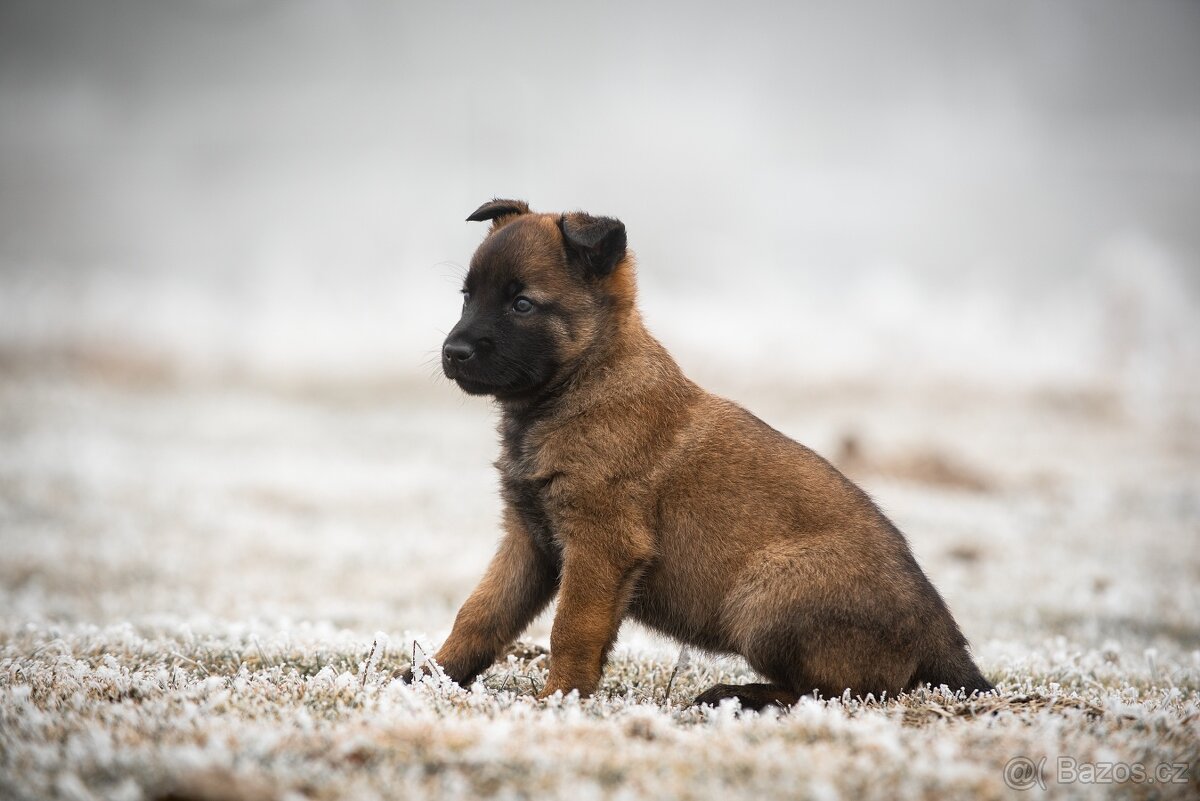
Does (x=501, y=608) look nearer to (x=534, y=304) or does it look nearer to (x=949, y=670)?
(x=534, y=304)

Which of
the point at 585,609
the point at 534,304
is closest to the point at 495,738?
the point at 585,609

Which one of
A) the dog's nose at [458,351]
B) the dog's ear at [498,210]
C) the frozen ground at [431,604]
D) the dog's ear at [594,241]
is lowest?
the frozen ground at [431,604]

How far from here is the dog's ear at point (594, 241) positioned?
652 centimetres

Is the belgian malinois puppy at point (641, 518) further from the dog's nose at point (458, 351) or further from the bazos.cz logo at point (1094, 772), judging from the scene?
the bazos.cz logo at point (1094, 772)

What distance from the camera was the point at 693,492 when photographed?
6410mm

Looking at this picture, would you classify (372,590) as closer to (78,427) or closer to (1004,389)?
(78,427)

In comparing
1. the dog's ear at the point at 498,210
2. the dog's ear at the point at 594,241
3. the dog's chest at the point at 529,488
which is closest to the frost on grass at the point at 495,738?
the dog's chest at the point at 529,488

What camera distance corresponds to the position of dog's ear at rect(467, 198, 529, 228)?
7.46m

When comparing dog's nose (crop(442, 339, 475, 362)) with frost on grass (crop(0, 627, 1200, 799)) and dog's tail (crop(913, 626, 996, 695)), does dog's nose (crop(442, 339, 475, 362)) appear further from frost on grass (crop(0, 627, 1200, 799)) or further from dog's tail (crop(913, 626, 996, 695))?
dog's tail (crop(913, 626, 996, 695))

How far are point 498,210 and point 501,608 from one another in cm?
295

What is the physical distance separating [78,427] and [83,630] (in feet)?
91.1

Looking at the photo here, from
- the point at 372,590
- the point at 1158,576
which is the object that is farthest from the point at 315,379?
the point at 1158,576

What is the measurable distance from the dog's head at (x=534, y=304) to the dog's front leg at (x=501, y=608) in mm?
1037

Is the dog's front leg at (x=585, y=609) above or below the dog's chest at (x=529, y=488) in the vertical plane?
below
